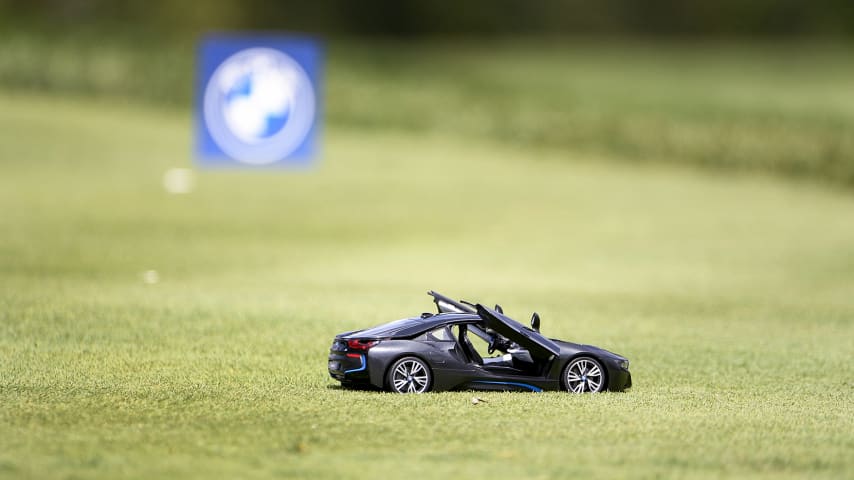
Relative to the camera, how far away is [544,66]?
5675 cm

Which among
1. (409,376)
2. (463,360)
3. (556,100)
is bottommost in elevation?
(409,376)

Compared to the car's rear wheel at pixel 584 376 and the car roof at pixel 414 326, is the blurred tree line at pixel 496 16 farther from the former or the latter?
the car roof at pixel 414 326

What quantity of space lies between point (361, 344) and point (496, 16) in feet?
166

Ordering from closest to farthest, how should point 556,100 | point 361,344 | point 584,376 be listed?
1. point 361,344
2. point 584,376
3. point 556,100

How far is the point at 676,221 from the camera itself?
37375 mm

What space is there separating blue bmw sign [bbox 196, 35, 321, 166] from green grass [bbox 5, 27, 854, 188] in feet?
49.7

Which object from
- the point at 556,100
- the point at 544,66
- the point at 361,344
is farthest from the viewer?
the point at 544,66

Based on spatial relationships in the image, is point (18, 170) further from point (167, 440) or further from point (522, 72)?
point (167, 440)

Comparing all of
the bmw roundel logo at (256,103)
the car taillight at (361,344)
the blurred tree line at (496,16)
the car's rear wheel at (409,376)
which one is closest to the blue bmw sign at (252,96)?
the bmw roundel logo at (256,103)

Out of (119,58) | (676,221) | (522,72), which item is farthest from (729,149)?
(119,58)

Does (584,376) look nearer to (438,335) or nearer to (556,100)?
(438,335)

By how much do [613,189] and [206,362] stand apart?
87.0 feet

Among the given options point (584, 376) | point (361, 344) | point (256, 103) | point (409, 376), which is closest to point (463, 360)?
point (409, 376)

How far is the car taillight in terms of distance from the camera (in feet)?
45.3
